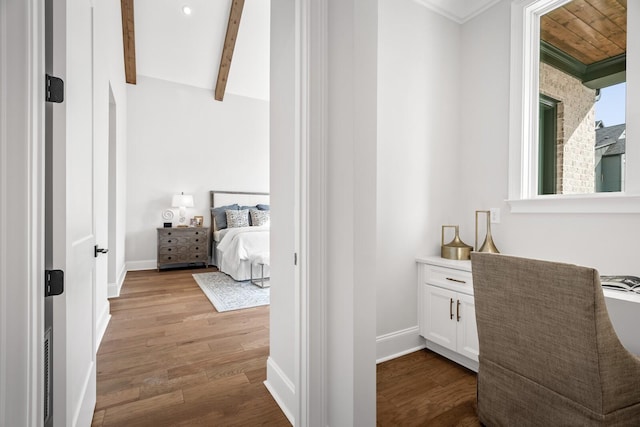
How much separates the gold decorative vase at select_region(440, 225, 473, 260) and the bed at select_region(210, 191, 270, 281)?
242cm

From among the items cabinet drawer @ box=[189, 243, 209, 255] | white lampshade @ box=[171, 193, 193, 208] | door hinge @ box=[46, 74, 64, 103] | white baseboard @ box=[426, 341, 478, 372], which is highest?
door hinge @ box=[46, 74, 64, 103]

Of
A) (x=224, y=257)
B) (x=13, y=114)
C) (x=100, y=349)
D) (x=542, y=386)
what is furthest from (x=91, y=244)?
(x=224, y=257)

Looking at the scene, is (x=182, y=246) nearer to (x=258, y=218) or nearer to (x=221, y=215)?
(x=221, y=215)

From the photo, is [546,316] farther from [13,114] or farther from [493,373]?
[13,114]

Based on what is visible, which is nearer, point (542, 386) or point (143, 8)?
point (542, 386)

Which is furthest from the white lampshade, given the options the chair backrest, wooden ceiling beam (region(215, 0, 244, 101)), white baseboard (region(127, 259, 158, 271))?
the chair backrest

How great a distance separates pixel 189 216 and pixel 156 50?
2.88 m

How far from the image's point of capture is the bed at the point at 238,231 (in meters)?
4.23

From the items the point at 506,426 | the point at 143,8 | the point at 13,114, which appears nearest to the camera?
the point at 13,114

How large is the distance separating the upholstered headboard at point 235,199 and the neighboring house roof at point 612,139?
5283 millimetres

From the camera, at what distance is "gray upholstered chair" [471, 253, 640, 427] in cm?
107

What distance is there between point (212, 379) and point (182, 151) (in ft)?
15.3

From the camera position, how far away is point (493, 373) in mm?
1438

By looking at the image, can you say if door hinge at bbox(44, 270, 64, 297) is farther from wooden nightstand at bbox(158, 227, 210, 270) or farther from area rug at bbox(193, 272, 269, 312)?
wooden nightstand at bbox(158, 227, 210, 270)
